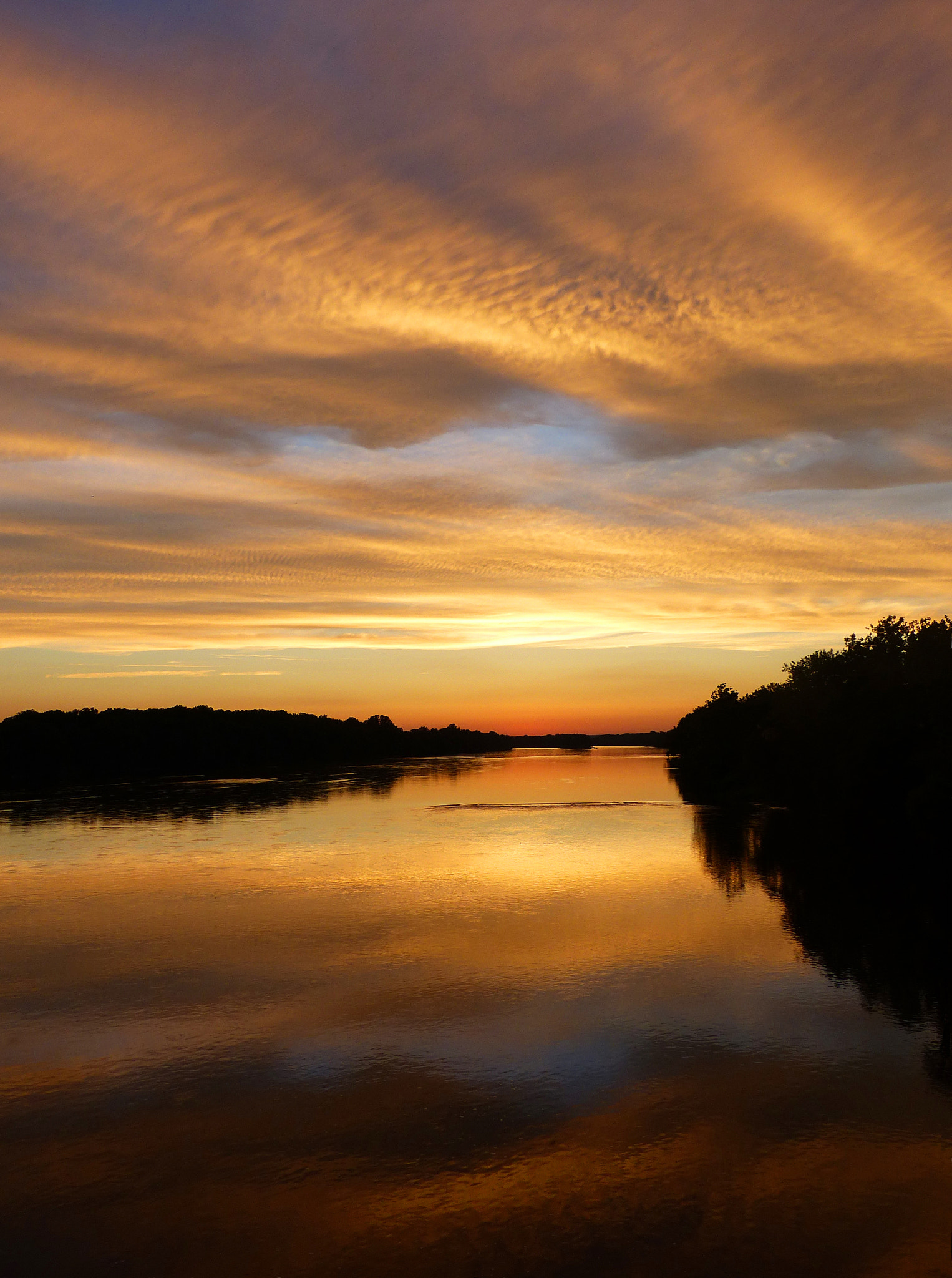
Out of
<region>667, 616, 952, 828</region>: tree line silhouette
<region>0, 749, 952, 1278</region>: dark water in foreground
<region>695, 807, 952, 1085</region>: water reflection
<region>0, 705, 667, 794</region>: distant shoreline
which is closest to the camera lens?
<region>0, 749, 952, 1278</region>: dark water in foreground

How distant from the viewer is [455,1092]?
58.6 feet

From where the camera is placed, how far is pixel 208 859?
161ft

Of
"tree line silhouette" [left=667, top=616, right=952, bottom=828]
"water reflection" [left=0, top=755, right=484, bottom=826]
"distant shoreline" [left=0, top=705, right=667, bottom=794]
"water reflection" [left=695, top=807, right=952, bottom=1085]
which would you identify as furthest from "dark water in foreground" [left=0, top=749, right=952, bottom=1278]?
"distant shoreline" [left=0, top=705, right=667, bottom=794]

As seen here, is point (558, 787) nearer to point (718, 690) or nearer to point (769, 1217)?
point (718, 690)

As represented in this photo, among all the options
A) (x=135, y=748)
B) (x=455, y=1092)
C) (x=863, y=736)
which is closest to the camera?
(x=455, y=1092)

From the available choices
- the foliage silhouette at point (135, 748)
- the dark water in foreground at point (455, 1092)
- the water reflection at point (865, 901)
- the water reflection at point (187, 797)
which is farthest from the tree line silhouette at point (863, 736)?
the foliage silhouette at point (135, 748)

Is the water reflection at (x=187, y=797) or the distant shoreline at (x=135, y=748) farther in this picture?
the distant shoreline at (x=135, y=748)

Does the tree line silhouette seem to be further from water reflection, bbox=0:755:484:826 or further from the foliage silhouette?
the foliage silhouette

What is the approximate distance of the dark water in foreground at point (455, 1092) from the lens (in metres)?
13.0

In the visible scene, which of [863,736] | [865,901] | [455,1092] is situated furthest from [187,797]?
[455,1092]

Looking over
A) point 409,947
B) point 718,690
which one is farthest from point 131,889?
point 718,690

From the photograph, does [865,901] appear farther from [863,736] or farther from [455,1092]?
[455,1092]

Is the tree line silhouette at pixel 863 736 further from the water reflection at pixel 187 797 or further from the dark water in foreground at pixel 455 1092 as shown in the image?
the water reflection at pixel 187 797

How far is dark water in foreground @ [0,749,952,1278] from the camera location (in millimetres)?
12992
